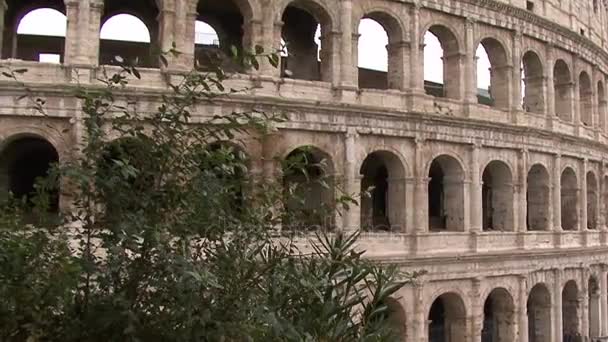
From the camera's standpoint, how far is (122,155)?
515 cm

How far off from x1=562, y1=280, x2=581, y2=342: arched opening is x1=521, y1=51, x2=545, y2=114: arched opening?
552 cm

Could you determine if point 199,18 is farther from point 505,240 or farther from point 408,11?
point 505,240

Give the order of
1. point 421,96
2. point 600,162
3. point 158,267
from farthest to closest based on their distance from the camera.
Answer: point 600,162 < point 421,96 < point 158,267

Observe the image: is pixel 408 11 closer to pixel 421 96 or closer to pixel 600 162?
pixel 421 96

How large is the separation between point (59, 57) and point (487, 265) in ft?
40.8

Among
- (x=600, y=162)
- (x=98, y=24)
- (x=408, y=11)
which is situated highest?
(x=408, y=11)

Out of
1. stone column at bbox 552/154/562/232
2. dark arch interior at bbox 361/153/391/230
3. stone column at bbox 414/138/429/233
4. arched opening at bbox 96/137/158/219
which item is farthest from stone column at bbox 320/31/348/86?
arched opening at bbox 96/137/158/219

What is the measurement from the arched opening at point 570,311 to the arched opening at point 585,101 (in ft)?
18.6

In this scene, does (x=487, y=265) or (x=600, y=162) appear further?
(x=600, y=162)

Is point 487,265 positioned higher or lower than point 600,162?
lower

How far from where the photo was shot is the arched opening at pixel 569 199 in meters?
21.0

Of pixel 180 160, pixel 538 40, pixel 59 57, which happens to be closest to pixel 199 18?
pixel 59 57

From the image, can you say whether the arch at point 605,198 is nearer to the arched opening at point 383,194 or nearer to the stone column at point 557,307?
the stone column at point 557,307

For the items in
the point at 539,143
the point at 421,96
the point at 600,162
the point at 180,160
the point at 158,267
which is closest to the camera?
the point at 158,267
